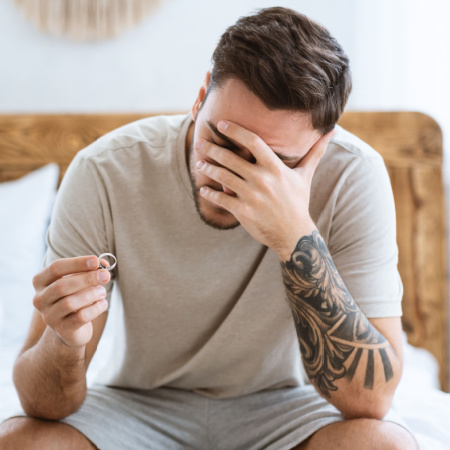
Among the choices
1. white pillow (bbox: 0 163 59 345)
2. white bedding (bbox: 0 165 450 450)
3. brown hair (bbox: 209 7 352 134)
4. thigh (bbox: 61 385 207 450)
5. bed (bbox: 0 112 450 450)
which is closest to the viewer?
brown hair (bbox: 209 7 352 134)

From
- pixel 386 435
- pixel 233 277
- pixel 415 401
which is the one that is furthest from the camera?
pixel 415 401

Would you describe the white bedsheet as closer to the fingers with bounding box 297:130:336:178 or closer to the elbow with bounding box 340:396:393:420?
the elbow with bounding box 340:396:393:420

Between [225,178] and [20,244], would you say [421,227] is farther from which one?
[20,244]

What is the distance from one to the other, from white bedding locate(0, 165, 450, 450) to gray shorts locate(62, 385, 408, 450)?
258mm

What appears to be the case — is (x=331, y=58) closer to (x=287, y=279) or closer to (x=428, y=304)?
(x=287, y=279)

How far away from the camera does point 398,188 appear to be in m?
2.06

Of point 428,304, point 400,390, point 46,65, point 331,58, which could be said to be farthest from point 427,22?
point 46,65

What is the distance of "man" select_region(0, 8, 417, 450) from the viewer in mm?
1056

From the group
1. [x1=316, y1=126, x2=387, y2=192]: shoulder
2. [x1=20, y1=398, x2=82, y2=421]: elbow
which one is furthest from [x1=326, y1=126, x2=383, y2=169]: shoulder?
[x1=20, y1=398, x2=82, y2=421]: elbow

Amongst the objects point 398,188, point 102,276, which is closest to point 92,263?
point 102,276

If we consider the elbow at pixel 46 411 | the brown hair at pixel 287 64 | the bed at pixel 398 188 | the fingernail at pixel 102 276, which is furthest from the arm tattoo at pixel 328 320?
the bed at pixel 398 188

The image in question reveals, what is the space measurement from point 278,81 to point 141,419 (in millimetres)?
746

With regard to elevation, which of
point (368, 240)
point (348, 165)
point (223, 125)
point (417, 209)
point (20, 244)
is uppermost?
point (223, 125)

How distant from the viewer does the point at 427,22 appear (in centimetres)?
198
